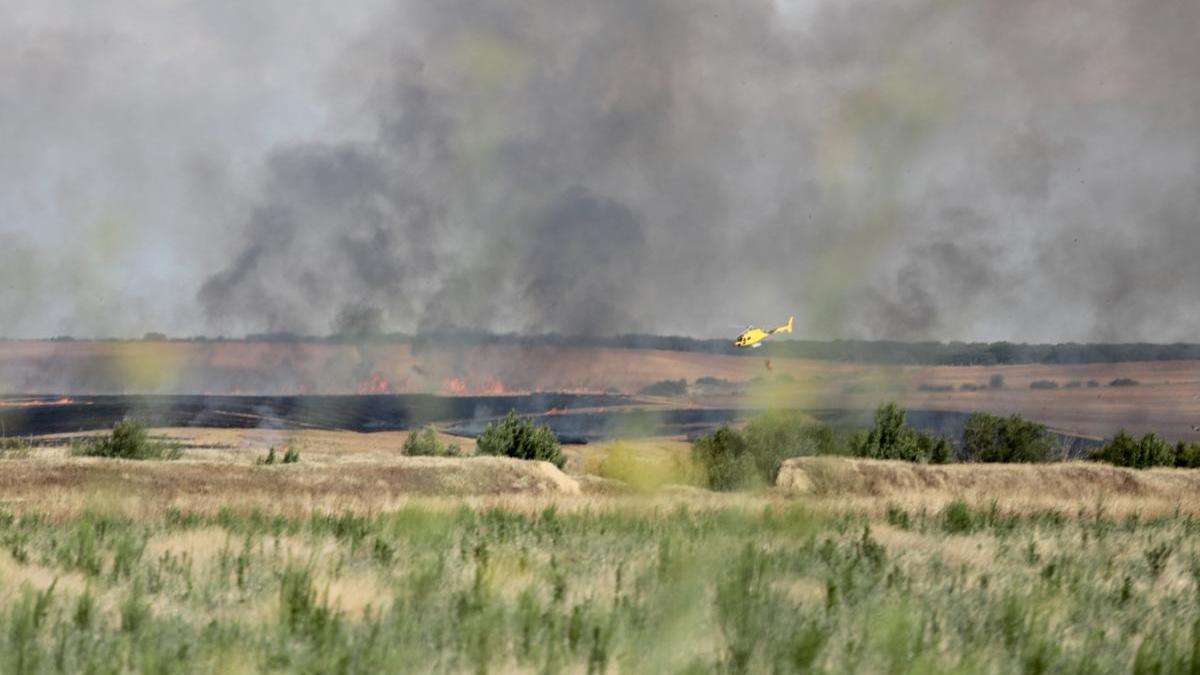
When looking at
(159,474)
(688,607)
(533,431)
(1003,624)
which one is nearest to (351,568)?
(688,607)

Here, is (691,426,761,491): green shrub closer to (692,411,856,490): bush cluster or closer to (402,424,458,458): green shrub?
(692,411,856,490): bush cluster

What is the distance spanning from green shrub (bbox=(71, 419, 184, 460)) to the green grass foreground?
2944 cm

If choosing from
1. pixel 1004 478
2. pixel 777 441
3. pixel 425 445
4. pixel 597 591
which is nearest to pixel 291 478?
pixel 425 445

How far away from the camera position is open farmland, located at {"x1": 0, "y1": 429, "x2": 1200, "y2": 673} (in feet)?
24.1

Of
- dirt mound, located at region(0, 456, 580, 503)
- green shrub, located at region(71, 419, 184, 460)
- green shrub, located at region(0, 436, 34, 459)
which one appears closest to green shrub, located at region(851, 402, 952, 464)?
dirt mound, located at region(0, 456, 580, 503)

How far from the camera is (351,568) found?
10.5 m

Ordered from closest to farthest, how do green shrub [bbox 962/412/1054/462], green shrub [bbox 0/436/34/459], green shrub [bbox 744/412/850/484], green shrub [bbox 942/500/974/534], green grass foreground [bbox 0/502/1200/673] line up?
green grass foreground [bbox 0/502/1200/673] < green shrub [bbox 942/500/974/534] < green shrub [bbox 0/436/34/459] < green shrub [bbox 744/412/850/484] < green shrub [bbox 962/412/1054/462]

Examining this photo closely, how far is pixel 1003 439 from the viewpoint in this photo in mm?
59844

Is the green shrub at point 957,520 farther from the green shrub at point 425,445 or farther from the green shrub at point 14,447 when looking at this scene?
the green shrub at point 425,445

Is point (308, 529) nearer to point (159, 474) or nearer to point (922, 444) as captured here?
point (159, 474)

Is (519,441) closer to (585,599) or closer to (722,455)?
(722,455)

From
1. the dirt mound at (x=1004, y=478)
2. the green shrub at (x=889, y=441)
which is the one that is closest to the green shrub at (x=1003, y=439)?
the green shrub at (x=889, y=441)

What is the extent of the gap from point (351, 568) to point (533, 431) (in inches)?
1508

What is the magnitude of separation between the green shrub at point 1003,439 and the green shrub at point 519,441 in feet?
71.6
